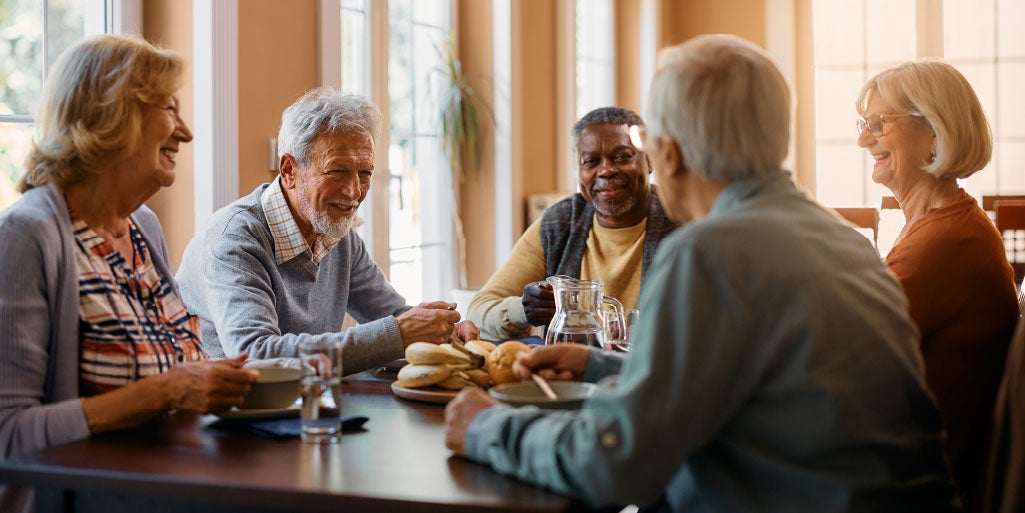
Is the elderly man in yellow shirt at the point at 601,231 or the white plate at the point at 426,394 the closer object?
the white plate at the point at 426,394

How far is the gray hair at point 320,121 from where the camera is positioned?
2422 millimetres

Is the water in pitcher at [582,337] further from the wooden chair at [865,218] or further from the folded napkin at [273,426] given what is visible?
the wooden chair at [865,218]

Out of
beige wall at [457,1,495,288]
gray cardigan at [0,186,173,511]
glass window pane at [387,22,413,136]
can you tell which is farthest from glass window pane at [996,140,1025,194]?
gray cardigan at [0,186,173,511]

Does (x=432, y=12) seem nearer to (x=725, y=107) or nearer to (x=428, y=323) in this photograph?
(x=428, y=323)

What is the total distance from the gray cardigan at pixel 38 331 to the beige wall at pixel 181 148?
1.35m

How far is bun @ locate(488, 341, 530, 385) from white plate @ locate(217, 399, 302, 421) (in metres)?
0.35

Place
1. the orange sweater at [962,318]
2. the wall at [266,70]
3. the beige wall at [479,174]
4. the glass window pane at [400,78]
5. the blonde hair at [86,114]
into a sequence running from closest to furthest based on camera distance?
the blonde hair at [86,114], the orange sweater at [962,318], the wall at [266,70], the glass window pane at [400,78], the beige wall at [479,174]

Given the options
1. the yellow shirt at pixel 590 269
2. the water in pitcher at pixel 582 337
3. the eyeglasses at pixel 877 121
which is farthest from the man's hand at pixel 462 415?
the yellow shirt at pixel 590 269

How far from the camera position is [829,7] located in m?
6.67

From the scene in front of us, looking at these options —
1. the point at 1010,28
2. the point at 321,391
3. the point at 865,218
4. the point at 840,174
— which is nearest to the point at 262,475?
the point at 321,391

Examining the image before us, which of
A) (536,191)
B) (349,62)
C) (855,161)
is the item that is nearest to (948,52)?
(855,161)

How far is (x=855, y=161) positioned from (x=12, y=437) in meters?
5.94

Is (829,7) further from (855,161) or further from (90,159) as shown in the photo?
(90,159)

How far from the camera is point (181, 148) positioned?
2.95m
